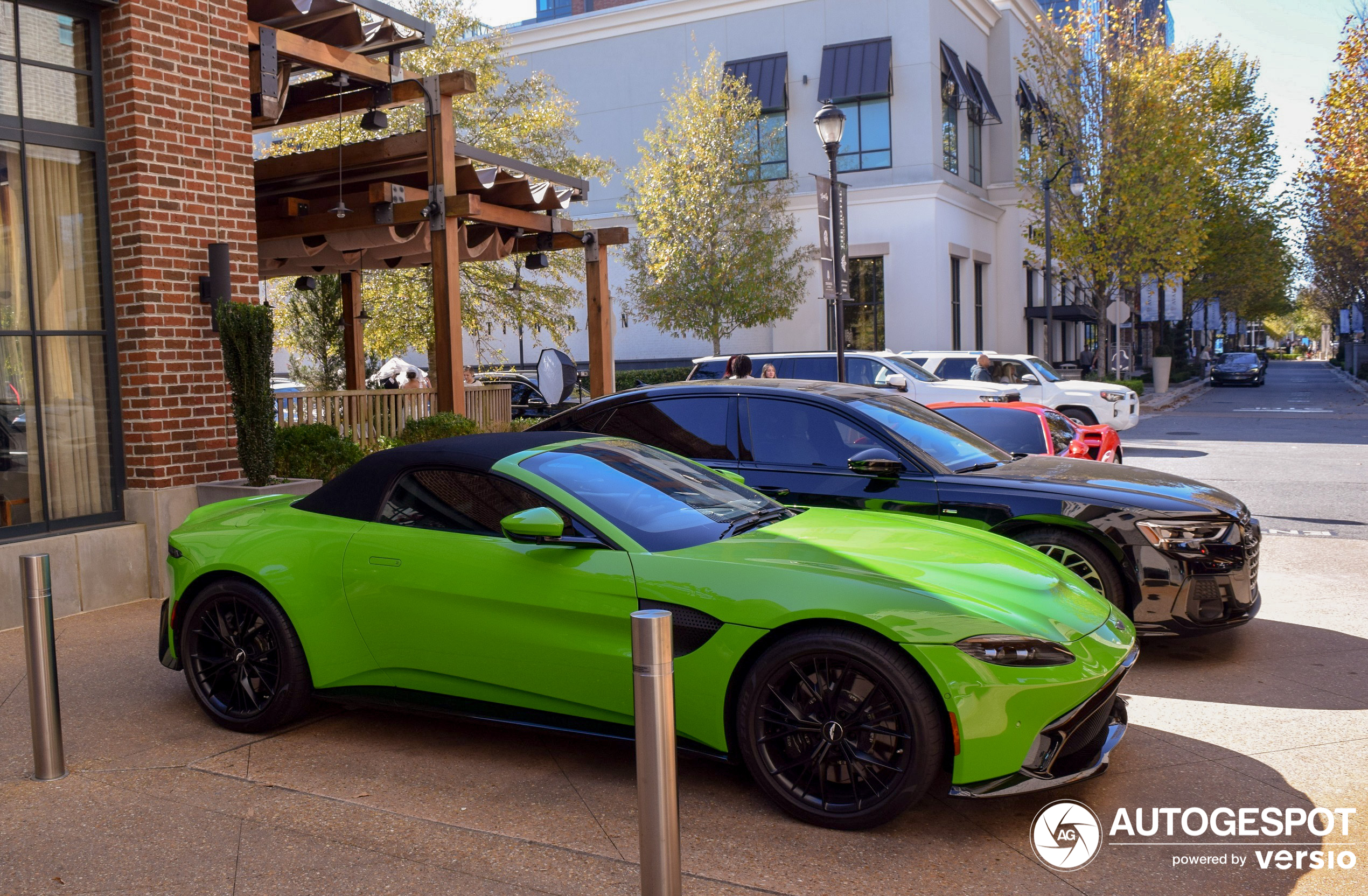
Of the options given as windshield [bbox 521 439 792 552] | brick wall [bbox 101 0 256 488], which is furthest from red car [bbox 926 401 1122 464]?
brick wall [bbox 101 0 256 488]

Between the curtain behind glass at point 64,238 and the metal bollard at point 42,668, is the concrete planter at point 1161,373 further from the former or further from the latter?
the metal bollard at point 42,668

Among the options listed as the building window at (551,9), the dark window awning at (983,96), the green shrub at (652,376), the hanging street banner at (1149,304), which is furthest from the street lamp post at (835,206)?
the building window at (551,9)

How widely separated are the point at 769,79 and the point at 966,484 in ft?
96.1

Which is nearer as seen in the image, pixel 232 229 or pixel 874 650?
pixel 874 650

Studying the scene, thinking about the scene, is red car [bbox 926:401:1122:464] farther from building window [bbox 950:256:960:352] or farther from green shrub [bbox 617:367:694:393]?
building window [bbox 950:256:960:352]

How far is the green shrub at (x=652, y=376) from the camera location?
105 feet

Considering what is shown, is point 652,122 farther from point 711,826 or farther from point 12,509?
point 711,826

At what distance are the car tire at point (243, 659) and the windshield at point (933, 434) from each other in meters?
3.57

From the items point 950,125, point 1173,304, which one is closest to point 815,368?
point 950,125

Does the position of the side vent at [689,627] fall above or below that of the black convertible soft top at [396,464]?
below

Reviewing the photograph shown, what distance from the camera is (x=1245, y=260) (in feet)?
151

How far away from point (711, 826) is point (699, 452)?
337 centimetres

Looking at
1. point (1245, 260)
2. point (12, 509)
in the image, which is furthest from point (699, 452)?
point (1245, 260)

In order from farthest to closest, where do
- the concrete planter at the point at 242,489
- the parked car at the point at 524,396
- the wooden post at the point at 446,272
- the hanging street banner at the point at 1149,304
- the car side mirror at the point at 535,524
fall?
the hanging street banner at the point at 1149,304
the parked car at the point at 524,396
the wooden post at the point at 446,272
the concrete planter at the point at 242,489
the car side mirror at the point at 535,524
